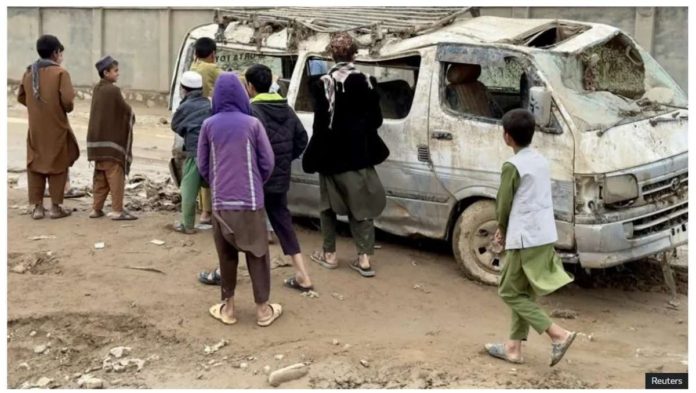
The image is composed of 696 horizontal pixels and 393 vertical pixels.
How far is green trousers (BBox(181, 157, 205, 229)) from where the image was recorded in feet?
24.0

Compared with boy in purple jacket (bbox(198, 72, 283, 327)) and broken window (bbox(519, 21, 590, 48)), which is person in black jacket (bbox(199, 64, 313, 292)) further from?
broken window (bbox(519, 21, 590, 48))

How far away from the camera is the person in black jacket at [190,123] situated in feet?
23.1

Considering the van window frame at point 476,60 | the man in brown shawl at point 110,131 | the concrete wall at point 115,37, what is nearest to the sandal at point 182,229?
the man in brown shawl at point 110,131

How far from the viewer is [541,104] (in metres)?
6.02

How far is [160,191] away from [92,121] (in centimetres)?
165

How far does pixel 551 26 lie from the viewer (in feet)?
23.1

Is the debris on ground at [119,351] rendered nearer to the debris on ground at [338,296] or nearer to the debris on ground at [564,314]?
the debris on ground at [338,296]

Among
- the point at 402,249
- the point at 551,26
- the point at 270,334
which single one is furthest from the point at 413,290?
the point at 551,26

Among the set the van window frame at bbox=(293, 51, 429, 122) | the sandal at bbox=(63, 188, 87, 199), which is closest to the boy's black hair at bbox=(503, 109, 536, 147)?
the van window frame at bbox=(293, 51, 429, 122)

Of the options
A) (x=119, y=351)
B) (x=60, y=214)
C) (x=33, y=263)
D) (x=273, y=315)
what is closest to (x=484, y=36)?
(x=273, y=315)

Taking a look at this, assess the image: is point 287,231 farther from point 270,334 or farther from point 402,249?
point 402,249

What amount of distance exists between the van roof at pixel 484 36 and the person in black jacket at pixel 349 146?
60 cm

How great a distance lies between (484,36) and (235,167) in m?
2.55

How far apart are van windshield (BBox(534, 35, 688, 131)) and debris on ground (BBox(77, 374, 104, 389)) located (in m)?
3.62
